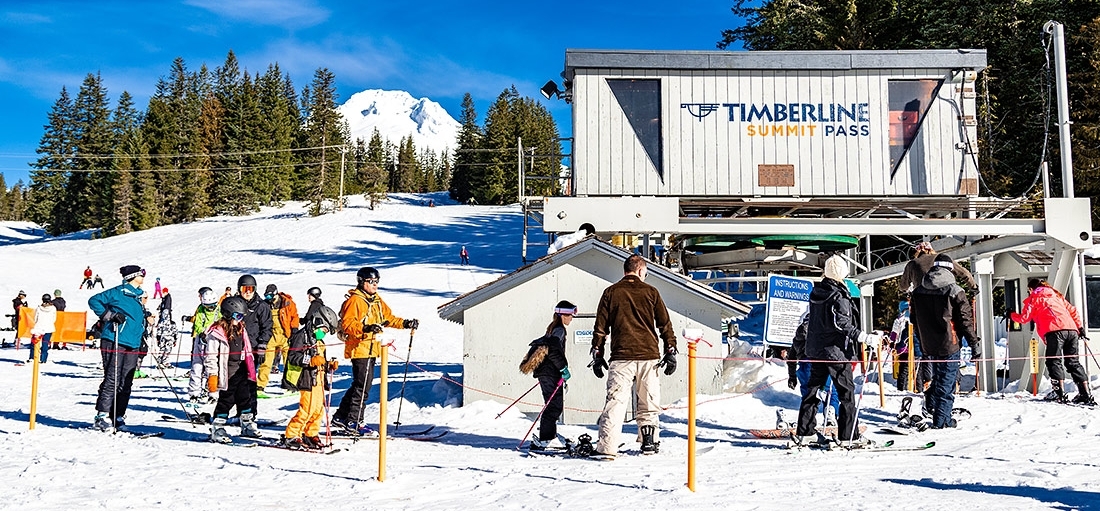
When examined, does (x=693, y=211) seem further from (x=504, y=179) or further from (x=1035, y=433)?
(x=504, y=179)

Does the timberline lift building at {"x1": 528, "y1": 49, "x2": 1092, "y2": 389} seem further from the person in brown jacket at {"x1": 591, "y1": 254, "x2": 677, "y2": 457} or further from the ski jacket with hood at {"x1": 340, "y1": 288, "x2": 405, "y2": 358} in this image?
the person in brown jacket at {"x1": 591, "y1": 254, "x2": 677, "y2": 457}

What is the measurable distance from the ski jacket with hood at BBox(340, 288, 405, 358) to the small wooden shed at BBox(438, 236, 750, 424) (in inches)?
123

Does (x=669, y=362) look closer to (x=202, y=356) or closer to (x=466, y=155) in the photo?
(x=202, y=356)

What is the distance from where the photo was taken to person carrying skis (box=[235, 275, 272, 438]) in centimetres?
954

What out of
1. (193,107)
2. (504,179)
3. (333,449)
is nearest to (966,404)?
(333,449)

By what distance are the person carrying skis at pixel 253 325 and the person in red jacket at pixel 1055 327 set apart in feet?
32.8

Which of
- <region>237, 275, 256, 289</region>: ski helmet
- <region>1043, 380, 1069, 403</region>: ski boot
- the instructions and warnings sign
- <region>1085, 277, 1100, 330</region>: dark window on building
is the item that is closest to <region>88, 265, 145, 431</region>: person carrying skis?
<region>237, 275, 256, 289</region>: ski helmet

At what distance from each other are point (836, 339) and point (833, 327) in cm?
11

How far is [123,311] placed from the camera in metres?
9.94

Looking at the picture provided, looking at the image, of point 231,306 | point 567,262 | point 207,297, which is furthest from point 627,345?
point 207,297

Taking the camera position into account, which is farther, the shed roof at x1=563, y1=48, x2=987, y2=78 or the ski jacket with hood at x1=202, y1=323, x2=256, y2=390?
the shed roof at x1=563, y1=48, x2=987, y2=78

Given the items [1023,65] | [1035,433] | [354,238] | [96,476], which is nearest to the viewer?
[96,476]

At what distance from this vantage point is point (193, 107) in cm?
9925

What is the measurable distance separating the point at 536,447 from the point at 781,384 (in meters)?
5.54
